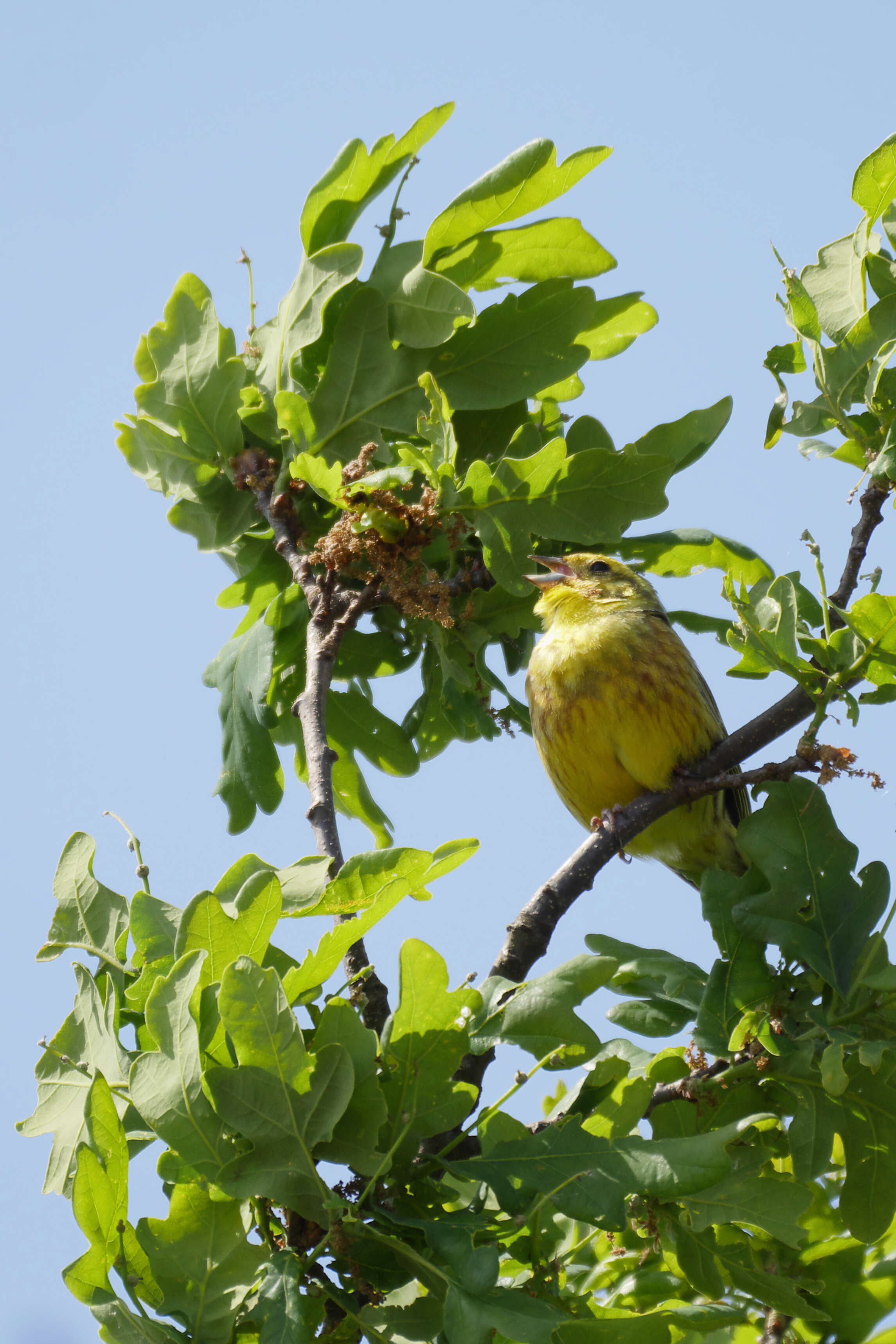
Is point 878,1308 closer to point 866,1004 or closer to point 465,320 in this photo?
point 866,1004

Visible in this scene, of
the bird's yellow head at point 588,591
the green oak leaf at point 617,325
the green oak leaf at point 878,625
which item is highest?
the green oak leaf at point 617,325

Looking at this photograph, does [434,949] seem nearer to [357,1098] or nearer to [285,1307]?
[357,1098]

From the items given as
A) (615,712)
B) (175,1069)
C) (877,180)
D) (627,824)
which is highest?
(877,180)

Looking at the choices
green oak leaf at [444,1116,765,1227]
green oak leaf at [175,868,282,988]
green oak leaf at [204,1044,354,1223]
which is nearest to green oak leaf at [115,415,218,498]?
green oak leaf at [175,868,282,988]

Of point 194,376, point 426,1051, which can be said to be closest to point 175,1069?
point 426,1051

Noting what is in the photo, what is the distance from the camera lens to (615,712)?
357cm

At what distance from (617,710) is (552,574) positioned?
457 millimetres

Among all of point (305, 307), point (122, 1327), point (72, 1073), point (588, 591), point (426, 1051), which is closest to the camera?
point (122, 1327)

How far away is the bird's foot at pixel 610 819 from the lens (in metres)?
2.81

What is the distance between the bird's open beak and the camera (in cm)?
325

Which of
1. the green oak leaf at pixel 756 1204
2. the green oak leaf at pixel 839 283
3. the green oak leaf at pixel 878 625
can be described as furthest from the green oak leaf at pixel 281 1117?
the green oak leaf at pixel 839 283

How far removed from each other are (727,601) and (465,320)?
0.93 metres

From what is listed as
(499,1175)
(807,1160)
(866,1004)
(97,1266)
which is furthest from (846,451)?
(97,1266)

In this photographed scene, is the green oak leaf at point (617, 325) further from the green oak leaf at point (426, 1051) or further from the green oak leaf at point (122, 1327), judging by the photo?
the green oak leaf at point (122, 1327)
